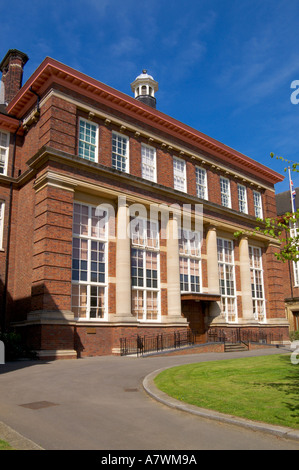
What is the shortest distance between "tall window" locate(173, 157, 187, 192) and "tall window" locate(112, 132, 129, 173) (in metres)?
4.09

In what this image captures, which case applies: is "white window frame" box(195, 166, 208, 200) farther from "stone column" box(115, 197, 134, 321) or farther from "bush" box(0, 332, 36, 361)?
"bush" box(0, 332, 36, 361)

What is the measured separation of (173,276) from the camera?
24094 millimetres

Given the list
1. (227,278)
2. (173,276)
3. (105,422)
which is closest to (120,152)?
(173,276)

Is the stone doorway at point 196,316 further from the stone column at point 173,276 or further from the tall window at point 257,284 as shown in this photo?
the tall window at point 257,284

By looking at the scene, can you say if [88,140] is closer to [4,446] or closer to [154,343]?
[154,343]

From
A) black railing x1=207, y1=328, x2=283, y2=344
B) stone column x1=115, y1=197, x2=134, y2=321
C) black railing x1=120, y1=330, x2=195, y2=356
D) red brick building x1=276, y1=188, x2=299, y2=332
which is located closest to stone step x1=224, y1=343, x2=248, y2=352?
black railing x1=207, y1=328, x2=283, y2=344

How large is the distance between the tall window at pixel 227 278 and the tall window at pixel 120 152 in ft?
31.2

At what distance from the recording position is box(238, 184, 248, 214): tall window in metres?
32.0

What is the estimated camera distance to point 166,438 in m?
5.84

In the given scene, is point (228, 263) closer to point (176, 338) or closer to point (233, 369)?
point (176, 338)

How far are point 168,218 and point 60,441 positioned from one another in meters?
19.8

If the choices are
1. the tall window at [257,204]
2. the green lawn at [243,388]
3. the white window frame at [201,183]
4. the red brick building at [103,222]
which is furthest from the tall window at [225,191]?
the green lawn at [243,388]

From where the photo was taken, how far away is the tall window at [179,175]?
26.7 meters
